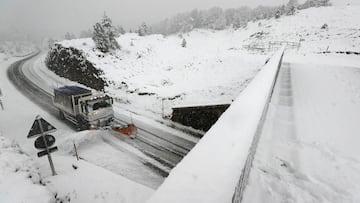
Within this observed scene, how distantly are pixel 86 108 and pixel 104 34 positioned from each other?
2346cm

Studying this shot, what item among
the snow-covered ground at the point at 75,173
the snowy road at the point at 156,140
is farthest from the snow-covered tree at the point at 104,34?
the snow-covered ground at the point at 75,173

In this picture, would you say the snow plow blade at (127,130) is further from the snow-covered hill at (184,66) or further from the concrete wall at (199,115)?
the snow-covered hill at (184,66)

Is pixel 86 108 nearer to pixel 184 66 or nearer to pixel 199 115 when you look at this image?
pixel 199 115

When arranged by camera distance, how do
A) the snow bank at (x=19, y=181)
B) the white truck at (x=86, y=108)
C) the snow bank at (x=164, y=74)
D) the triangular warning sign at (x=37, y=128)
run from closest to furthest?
1. the snow bank at (x=19, y=181)
2. the triangular warning sign at (x=37, y=128)
3. the white truck at (x=86, y=108)
4. the snow bank at (x=164, y=74)

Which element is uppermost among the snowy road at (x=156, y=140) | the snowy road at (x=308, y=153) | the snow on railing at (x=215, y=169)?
the snow on railing at (x=215, y=169)

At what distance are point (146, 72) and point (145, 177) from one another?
2458cm

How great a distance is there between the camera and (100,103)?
14.3 metres

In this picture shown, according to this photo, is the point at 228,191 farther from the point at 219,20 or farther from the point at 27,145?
Result: the point at 219,20

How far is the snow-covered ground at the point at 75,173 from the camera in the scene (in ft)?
25.3

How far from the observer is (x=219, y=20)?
109312mm

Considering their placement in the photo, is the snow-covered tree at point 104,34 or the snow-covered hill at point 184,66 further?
the snow-covered tree at point 104,34

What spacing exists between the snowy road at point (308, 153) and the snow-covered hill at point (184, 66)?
28.0ft

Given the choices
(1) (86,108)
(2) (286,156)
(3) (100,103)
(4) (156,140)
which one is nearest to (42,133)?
(1) (86,108)

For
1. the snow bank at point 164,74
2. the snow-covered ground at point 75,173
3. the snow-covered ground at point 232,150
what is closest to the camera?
the snow-covered ground at point 232,150
